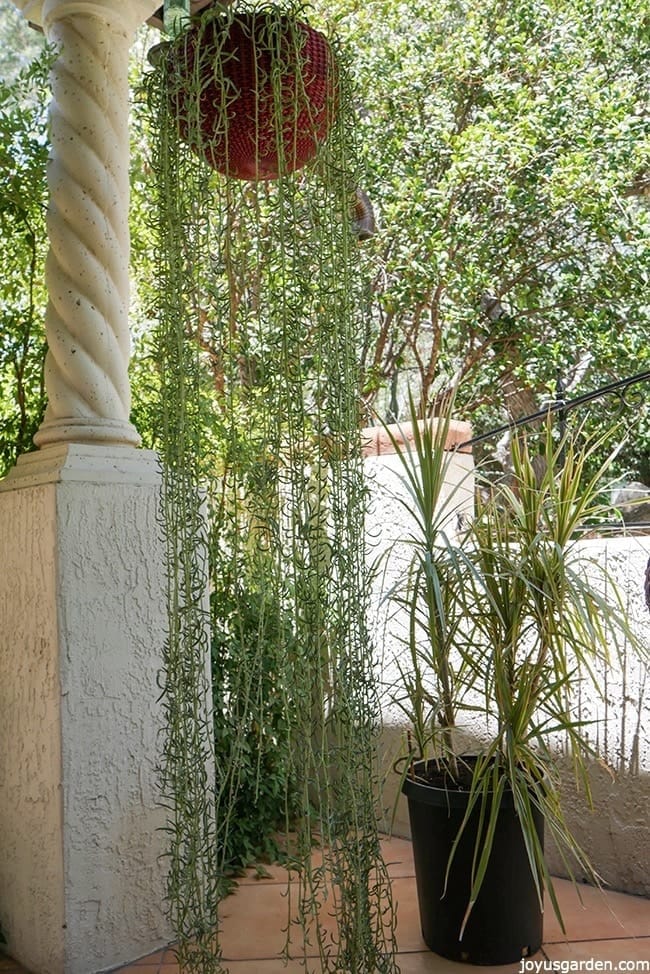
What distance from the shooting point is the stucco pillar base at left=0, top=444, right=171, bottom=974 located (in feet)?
6.41

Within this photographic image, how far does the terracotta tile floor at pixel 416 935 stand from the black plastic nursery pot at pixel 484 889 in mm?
40

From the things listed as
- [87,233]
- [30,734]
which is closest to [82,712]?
[30,734]

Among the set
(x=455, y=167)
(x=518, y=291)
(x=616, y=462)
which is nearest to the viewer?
(x=455, y=167)

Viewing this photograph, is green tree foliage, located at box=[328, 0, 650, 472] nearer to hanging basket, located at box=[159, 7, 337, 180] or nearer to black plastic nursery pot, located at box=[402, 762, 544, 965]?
black plastic nursery pot, located at box=[402, 762, 544, 965]

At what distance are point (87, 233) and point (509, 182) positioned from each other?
12.2 feet

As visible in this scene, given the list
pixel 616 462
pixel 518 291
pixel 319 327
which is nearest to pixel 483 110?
pixel 518 291

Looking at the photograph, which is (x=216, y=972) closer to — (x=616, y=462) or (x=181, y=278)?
(x=181, y=278)

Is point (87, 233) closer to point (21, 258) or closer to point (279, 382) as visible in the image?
point (21, 258)

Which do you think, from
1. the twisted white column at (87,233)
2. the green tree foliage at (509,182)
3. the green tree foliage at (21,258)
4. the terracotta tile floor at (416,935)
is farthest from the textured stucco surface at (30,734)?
the green tree foliage at (509,182)

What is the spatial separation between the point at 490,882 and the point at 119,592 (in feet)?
3.53

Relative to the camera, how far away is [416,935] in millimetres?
→ 2141

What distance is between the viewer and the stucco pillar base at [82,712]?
1954mm

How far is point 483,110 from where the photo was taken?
5504 millimetres

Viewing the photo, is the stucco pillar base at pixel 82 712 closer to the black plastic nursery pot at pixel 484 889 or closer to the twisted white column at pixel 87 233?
the twisted white column at pixel 87 233
